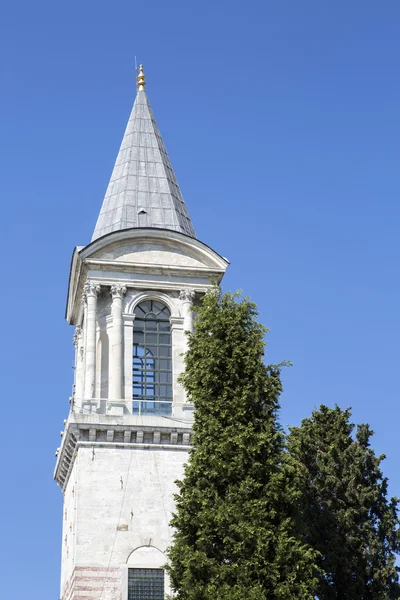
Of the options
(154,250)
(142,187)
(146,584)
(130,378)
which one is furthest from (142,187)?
(146,584)

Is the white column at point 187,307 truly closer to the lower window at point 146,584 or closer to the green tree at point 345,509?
the green tree at point 345,509

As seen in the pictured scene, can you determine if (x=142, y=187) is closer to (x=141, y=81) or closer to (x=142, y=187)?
(x=142, y=187)

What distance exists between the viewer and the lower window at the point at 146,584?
37000 millimetres

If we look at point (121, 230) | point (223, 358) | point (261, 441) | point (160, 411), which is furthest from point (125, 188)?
point (261, 441)

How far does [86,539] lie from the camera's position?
37438mm

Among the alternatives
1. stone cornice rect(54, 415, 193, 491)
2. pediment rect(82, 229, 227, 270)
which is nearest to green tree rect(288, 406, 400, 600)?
stone cornice rect(54, 415, 193, 491)

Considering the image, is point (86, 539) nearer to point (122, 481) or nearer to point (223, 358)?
point (122, 481)

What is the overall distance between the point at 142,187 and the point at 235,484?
1729 cm

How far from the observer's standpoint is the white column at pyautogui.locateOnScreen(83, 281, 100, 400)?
40.6 m

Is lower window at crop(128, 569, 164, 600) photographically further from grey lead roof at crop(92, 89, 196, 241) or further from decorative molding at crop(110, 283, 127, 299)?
grey lead roof at crop(92, 89, 196, 241)

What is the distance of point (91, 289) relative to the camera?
4191 cm

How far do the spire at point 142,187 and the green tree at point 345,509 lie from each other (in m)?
9.87

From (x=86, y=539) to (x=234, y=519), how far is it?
8217mm

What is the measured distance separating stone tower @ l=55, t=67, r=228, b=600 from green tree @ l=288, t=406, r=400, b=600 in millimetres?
5149
